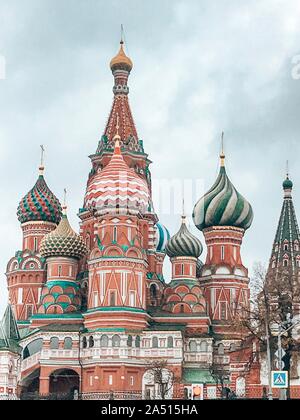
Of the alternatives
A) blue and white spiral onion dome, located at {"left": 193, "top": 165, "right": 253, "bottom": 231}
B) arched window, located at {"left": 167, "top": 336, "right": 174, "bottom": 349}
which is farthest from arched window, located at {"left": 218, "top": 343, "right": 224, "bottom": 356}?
blue and white spiral onion dome, located at {"left": 193, "top": 165, "right": 253, "bottom": 231}

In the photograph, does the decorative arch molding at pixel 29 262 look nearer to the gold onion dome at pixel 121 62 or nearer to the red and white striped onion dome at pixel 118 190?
the red and white striped onion dome at pixel 118 190

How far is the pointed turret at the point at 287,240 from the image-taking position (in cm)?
6291

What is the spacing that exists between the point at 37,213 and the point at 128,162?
287 inches

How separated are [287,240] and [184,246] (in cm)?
974

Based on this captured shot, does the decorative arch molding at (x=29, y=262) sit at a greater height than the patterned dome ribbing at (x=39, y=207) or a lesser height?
lesser

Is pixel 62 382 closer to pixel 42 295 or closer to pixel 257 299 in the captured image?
pixel 42 295

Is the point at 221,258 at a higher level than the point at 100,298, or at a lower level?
higher

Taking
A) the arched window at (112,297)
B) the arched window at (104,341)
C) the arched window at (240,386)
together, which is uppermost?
the arched window at (112,297)

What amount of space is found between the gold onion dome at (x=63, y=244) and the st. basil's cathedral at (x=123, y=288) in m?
0.07

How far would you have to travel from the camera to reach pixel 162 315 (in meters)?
53.9

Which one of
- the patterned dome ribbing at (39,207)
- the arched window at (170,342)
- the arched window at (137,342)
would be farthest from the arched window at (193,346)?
the patterned dome ribbing at (39,207)
